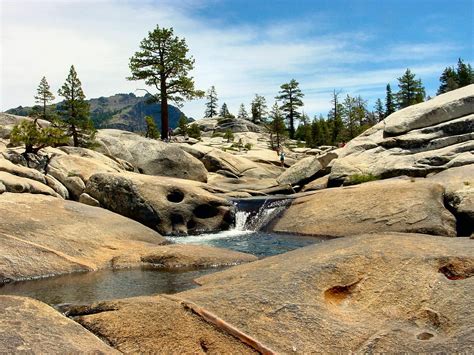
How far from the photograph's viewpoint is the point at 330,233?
20.0 metres

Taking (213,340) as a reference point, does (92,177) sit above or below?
above

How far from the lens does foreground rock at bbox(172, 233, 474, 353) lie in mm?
6258

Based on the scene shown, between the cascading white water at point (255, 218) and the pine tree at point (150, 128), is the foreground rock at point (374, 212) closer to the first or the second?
the cascading white water at point (255, 218)

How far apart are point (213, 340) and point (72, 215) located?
12199 mm

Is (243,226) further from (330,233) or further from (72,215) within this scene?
(72,215)

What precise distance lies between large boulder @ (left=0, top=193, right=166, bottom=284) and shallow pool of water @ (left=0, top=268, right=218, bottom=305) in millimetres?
586

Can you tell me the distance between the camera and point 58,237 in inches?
589

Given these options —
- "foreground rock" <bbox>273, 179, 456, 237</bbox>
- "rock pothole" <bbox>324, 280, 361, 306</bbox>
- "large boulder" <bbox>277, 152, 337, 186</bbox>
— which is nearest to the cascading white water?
"foreground rock" <bbox>273, 179, 456, 237</bbox>

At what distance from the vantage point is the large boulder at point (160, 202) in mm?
22406

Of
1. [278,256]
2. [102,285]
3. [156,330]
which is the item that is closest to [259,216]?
[102,285]

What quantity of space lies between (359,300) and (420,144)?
26.0 m

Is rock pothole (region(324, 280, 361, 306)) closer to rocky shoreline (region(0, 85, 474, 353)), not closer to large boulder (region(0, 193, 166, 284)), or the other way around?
rocky shoreline (region(0, 85, 474, 353))

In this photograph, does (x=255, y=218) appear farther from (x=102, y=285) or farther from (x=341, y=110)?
(x=341, y=110)

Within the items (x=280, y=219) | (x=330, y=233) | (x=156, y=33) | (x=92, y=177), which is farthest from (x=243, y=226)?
(x=156, y=33)
